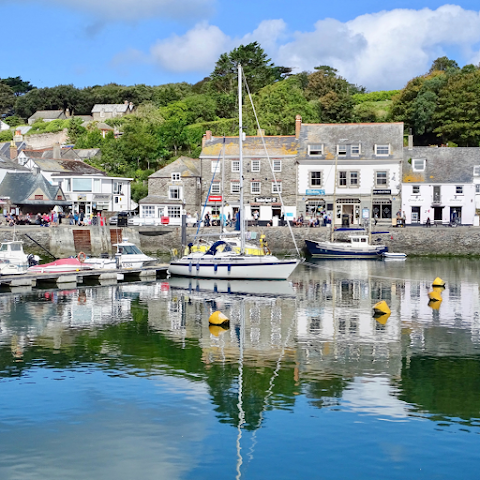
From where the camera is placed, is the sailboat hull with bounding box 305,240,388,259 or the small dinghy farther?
the sailboat hull with bounding box 305,240,388,259

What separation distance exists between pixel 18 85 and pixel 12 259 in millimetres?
119450

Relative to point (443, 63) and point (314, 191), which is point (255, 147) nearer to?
point (314, 191)

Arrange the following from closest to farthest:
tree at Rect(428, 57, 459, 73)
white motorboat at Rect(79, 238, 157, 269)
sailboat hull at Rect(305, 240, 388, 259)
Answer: white motorboat at Rect(79, 238, 157, 269), sailboat hull at Rect(305, 240, 388, 259), tree at Rect(428, 57, 459, 73)

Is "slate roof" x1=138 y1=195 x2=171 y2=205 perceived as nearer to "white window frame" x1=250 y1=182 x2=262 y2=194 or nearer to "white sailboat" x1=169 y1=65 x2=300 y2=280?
"white window frame" x1=250 y1=182 x2=262 y2=194

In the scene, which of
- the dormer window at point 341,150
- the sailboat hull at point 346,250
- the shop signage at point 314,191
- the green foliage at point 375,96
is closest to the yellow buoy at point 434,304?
the sailboat hull at point 346,250

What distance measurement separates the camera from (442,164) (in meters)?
68.2

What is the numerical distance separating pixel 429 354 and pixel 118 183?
56012mm

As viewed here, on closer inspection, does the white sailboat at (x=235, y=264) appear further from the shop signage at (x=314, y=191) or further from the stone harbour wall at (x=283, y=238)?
the shop signage at (x=314, y=191)

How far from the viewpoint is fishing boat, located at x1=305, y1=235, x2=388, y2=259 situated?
2269 inches

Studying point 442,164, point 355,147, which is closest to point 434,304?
point 355,147

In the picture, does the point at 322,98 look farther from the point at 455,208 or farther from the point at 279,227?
the point at 279,227

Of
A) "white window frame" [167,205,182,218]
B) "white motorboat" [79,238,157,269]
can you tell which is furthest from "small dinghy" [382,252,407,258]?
"white window frame" [167,205,182,218]

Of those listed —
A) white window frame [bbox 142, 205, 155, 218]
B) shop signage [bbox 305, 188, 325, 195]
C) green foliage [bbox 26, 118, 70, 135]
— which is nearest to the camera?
shop signage [bbox 305, 188, 325, 195]

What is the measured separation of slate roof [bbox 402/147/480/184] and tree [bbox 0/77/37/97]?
10628cm
